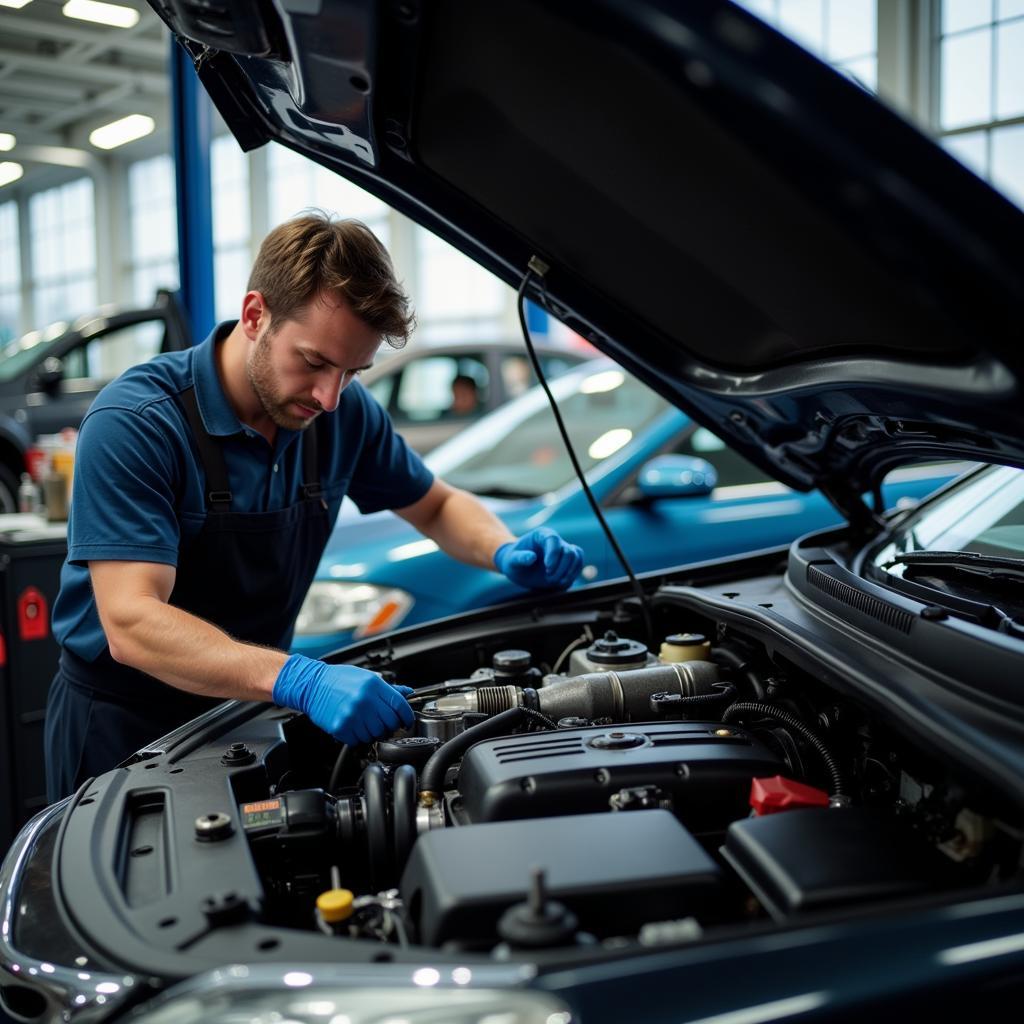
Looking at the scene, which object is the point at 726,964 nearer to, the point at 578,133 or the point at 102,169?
the point at 578,133

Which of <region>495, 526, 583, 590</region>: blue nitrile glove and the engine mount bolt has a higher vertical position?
the engine mount bolt

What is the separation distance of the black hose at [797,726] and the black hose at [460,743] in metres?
0.33

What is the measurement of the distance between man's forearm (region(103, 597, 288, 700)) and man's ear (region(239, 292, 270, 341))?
23.3 inches

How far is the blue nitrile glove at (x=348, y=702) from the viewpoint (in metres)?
1.70

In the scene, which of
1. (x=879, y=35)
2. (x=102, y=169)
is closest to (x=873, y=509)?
(x=879, y=35)

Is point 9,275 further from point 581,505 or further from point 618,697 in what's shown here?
point 618,697

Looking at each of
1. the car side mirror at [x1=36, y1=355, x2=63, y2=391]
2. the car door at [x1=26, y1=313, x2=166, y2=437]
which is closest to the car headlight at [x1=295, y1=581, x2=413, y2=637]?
the car door at [x1=26, y1=313, x2=166, y2=437]

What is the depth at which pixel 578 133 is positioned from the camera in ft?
4.86

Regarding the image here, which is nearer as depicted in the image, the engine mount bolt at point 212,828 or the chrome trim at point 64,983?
the chrome trim at point 64,983

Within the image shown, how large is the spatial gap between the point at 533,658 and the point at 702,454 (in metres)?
1.77

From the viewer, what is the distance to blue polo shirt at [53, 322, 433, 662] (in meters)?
1.94

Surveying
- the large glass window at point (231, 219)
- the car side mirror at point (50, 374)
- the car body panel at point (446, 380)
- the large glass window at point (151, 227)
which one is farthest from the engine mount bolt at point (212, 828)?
the large glass window at point (151, 227)

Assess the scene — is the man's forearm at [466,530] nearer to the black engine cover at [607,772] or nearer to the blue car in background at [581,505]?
the blue car in background at [581,505]

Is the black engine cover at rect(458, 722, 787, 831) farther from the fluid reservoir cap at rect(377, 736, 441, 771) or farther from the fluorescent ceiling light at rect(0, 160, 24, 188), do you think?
the fluorescent ceiling light at rect(0, 160, 24, 188)
